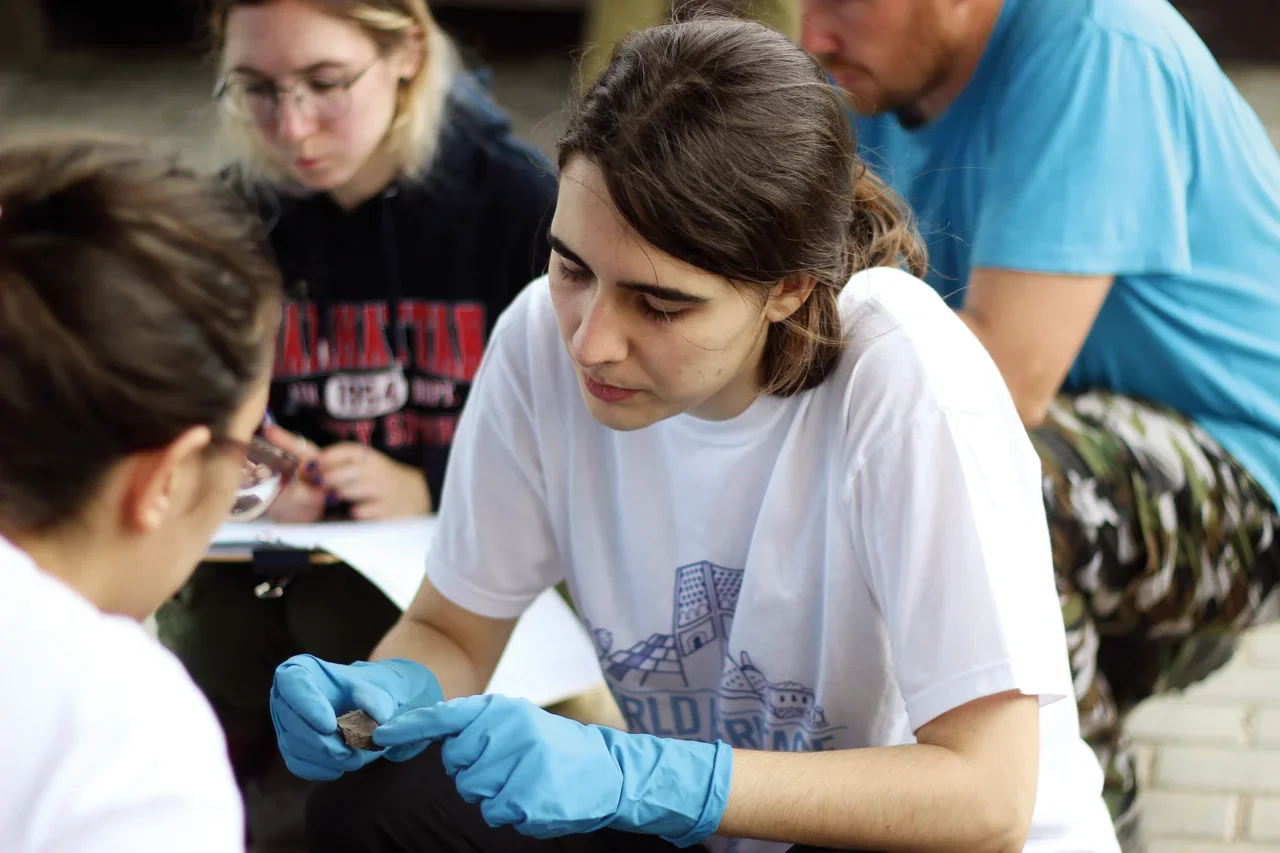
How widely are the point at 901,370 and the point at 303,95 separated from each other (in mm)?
917

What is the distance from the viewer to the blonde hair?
171 centimetres

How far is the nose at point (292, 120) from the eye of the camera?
166cm

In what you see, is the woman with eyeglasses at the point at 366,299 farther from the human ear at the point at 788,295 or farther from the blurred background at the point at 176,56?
the blurred background at the point at 176,56

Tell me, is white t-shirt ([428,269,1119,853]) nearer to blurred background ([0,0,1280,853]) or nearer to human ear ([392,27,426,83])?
human ear ([392,27,426,83])

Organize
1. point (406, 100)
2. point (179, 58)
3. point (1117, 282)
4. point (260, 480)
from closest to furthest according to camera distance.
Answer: point (260, 480) < point (1117, 282) < point (406, 100) < point (179, 58)

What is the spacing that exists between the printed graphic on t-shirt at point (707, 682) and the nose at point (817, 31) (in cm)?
79

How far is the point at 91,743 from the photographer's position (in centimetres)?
73

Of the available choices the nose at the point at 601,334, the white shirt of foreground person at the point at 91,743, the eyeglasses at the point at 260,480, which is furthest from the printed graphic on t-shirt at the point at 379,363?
the white shirt of foreground person at the point at 91,743

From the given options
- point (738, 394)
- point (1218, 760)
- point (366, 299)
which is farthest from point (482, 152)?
point (1218, 760)

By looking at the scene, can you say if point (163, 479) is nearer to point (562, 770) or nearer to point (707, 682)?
point (562, 770)

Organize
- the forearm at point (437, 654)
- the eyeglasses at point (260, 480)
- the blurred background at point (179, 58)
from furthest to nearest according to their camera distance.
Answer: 1. the blurred background at point (179, 58)
2. the eyeglasses at point (260, 480)
3. the forearm at point (437, 654)

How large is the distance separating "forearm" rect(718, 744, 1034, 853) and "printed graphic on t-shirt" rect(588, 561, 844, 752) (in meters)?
0.14

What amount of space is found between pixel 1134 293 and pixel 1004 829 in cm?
79

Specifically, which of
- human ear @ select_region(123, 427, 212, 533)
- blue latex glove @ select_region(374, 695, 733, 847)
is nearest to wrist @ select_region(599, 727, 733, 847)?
blue latex glove @ select_region(374, 695, 733, 847)
